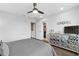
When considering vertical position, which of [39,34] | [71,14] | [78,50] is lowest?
Result: [78,50]

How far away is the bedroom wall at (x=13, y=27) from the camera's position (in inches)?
165

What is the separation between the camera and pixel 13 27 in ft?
15.4

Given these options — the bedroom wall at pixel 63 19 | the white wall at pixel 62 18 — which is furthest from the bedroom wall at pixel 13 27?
the bedroom wall at pixel 63 19

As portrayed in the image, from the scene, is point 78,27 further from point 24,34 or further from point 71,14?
point 24,34

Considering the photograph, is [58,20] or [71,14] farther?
A: [58,20]

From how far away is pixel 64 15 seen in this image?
404 cm

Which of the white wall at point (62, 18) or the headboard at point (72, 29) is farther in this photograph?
the white wall at point (62, 18)

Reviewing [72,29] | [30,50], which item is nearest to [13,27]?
[30,50]

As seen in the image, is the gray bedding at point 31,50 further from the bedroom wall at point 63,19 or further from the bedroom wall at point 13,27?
the bedroom wall at point 13,27

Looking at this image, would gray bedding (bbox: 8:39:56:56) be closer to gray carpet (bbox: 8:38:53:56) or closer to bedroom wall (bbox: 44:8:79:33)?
gray carpet (bbox: 8:38:53:56)

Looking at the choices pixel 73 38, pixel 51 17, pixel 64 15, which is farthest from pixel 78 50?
pixel 51 17

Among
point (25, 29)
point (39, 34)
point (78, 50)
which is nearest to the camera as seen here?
point (78, 50)

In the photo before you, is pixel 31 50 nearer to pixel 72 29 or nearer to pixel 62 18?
pixel 72 29

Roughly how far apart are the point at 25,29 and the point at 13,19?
50.7 inches
